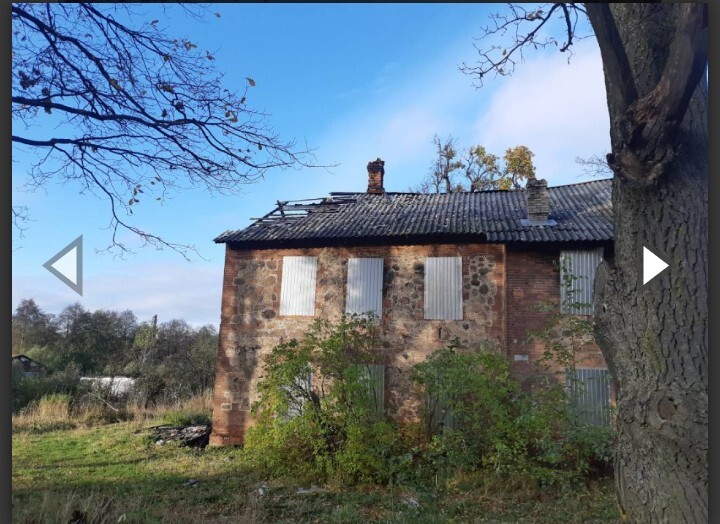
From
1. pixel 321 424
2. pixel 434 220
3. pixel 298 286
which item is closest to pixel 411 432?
pixel 321 424

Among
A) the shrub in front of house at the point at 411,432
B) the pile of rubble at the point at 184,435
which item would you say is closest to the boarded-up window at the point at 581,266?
the shrub in front of house at the point at 411,432

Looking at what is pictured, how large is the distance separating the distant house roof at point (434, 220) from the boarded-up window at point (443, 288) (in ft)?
2.03

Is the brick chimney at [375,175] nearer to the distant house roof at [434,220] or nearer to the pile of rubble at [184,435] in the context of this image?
the distant house roof at [434,220]

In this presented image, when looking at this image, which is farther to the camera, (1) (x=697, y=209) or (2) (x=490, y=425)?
(2) (x=490, y=425)

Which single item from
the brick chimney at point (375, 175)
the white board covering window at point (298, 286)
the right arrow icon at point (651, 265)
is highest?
the brick chimney at point (375, 175)

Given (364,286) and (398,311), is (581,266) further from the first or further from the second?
(364,286)

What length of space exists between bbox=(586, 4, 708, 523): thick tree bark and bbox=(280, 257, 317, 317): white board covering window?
7891mm

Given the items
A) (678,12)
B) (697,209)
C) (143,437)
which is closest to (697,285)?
(697,209)

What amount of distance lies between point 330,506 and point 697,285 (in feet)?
17.7

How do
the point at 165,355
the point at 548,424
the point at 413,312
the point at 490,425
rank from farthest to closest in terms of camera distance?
the point at 165,355, the point at 413,312, the point at 490,425, the point at 548,424

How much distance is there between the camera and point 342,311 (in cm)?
995

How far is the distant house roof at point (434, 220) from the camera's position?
371 inches

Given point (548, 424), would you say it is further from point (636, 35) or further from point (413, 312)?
point (636, 35)

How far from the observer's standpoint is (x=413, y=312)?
31.7 feet
